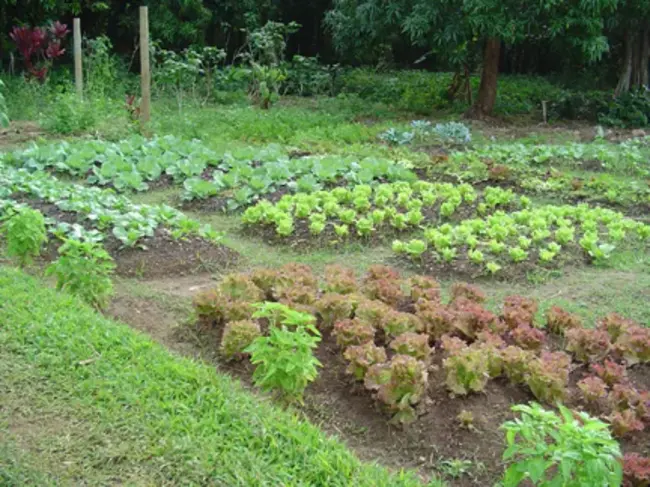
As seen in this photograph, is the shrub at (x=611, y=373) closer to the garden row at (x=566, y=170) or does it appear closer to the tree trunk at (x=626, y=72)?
the garden row at (x=566, y=170)

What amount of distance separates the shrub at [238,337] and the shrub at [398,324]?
0.69 meters

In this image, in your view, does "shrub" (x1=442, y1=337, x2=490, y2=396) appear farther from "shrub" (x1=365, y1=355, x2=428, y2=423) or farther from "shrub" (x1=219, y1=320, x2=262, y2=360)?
"shrub" (x1=219, y1=320, x2=262, y2=360)

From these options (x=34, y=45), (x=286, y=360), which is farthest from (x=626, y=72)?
(x=286, y=360)

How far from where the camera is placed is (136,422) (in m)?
3.43

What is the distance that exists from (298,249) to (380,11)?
7.99 meters

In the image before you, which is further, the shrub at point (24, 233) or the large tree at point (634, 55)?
the large tree at point (634, 55)

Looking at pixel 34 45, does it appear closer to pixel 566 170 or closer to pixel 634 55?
pixel 566 170

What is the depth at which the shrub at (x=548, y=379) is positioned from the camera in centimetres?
381

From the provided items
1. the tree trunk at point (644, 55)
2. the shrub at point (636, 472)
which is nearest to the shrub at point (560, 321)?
the shrub at point (636, 472)

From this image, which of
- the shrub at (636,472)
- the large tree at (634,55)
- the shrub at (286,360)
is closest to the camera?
the shrub at (636,472)

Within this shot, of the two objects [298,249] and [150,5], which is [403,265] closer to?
[298,249]

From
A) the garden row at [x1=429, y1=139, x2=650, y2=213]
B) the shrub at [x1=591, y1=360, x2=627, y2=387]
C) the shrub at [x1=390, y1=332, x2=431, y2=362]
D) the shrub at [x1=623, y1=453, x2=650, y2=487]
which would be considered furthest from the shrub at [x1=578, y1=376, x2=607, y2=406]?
the garden row at [x1=429, y1=139, x2=650, y2=213]

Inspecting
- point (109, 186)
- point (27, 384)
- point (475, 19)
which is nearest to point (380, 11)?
point (475, 19)

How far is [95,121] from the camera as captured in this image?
37.9 feet
